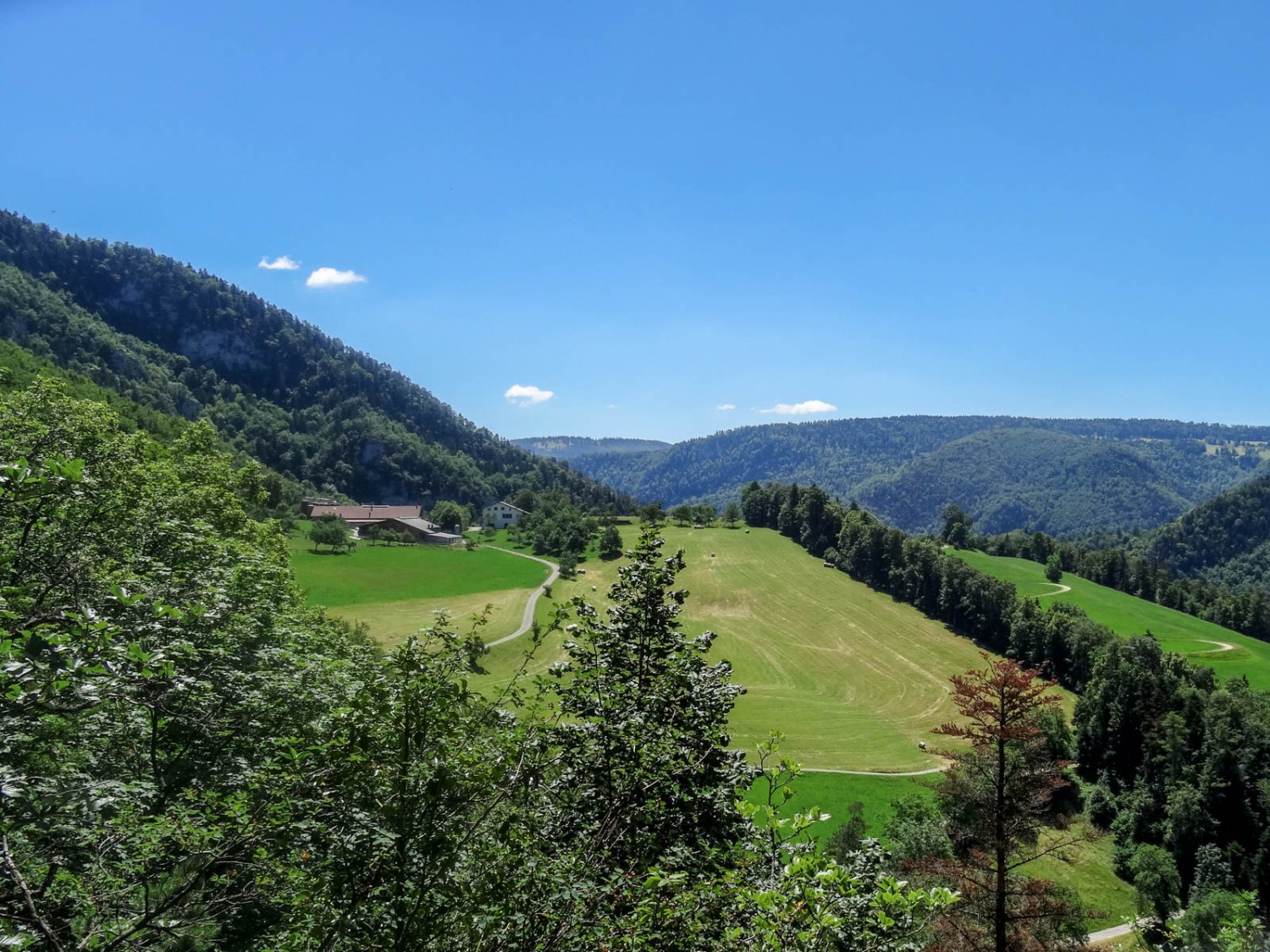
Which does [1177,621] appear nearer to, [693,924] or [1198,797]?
[1198,797]

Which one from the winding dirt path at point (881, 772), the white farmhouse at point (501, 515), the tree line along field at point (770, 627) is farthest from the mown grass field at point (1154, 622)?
the white farmhouse at point (501, 515)

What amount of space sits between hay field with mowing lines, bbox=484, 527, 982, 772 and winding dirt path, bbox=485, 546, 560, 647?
1580 millimetres

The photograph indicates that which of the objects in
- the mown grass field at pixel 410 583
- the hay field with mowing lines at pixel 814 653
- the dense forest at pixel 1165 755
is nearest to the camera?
the dense forest at pixel 1165 755

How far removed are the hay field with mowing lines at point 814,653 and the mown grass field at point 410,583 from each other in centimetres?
702

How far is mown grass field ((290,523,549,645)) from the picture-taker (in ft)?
231

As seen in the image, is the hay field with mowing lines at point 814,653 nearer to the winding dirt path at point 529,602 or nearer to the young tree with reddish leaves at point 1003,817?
the winding dirt path at point 529,602

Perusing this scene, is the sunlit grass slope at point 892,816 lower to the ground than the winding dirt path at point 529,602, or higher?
lower

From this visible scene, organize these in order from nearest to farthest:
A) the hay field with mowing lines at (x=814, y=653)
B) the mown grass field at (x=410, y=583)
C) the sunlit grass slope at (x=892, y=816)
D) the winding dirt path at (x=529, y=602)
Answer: the sunlit grass slope at (x=892, y=816) < the hay field with mowing lines at (x=814, y=653) < the winding dirt path at (x=529, y=602) < the mown grass field at (x=410, y=583)

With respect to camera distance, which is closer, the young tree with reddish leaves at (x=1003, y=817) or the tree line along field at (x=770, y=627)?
Result: the young tree with reddish leaves at (x=1003, y=817)

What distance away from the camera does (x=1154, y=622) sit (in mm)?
110125

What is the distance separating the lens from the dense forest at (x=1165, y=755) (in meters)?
43.8

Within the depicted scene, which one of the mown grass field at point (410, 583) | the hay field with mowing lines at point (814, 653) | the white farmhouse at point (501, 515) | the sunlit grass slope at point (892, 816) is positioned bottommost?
the sunlit grass slope at point (892, 816)

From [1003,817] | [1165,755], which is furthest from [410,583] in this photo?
[1003,817]

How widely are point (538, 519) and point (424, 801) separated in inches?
5264
